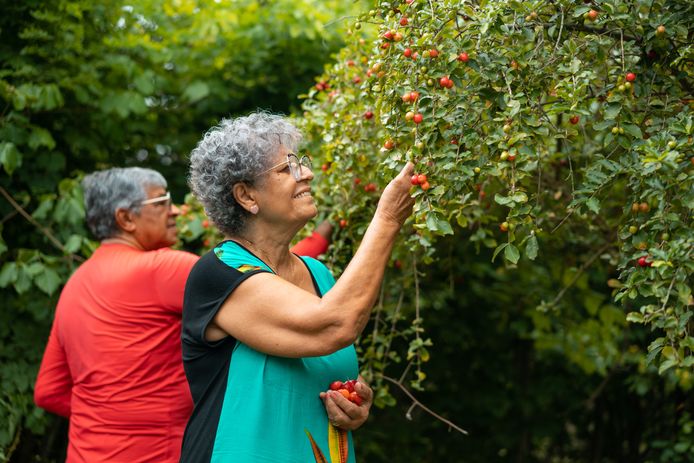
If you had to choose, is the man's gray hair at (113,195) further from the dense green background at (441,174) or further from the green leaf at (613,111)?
the green leaf at (613,111)

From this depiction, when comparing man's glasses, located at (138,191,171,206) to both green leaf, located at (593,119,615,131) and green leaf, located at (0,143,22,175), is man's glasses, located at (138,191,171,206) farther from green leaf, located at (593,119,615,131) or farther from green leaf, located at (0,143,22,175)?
green leaf, located at (593,119,615,131)

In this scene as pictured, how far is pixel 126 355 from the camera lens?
2.87 meters

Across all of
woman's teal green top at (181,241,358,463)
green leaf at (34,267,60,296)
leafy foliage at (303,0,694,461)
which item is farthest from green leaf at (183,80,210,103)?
woman's teal green top at (181,241,358,463)

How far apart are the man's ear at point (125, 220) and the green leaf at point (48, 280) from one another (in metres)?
0.57

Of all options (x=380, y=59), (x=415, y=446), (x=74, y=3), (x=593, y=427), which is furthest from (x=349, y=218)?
(x=593, y=427)

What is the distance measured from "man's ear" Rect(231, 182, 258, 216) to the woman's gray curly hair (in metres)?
0.01

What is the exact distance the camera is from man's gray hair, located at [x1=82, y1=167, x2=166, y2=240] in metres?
3.20

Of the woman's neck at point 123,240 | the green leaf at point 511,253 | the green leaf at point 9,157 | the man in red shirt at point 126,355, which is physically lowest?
the man in red shirt at point 126,355

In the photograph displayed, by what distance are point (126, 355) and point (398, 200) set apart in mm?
1267

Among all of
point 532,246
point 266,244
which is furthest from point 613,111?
point 266,244

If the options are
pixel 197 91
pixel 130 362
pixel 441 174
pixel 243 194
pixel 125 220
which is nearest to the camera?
pixel 441 174

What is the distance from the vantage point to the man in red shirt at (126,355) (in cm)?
282

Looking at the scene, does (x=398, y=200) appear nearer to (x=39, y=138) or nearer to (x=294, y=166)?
(x=294, y=166)

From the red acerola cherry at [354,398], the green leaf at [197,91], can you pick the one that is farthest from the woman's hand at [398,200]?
the green leaf at [197,91]
